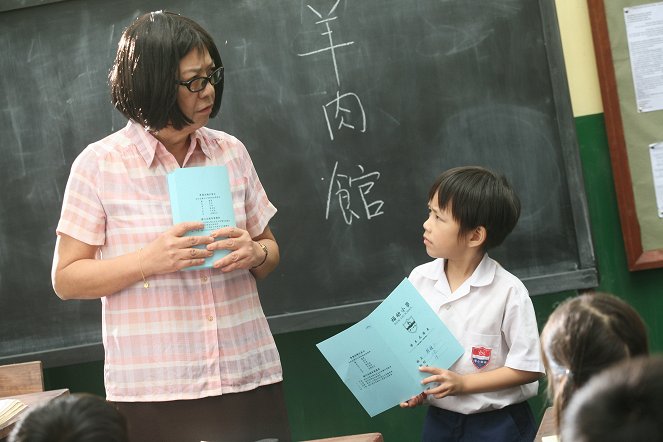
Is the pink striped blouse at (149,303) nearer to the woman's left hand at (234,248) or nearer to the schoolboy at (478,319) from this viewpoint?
the woman's left hand at (234,248)

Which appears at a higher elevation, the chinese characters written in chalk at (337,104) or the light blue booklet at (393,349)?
the chinese characters written in chalk at (337,104)

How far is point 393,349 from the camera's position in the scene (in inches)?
85.4

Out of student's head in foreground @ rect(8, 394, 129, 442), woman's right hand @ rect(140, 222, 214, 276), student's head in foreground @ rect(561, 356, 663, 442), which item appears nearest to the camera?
student's head in foreground @ rect(561, 356, 663, 442)

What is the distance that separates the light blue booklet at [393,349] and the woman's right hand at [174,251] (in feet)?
1.30

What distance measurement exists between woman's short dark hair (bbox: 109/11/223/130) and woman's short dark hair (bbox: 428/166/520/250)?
684 mm

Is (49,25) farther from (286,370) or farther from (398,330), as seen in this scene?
(398,330)

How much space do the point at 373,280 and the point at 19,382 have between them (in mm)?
1197

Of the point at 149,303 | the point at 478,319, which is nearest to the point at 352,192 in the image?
the point at 478,319

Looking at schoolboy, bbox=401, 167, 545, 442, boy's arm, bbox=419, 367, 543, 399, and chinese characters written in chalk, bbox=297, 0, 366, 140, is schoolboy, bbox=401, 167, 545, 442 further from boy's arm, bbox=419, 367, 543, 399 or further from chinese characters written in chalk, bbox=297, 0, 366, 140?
chinese characters written in chalk, bbox=297, 0, 366, 140

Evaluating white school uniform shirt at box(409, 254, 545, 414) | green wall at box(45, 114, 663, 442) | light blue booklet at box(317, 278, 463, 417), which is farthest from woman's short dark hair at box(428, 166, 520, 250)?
green wall at box(45, 114, 663, 442)

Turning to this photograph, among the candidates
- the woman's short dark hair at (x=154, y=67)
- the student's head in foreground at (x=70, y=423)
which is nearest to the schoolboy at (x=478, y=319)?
the woman's short dark hair at (x=154, y=67)

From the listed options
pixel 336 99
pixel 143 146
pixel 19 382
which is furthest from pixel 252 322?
pixel 336 99

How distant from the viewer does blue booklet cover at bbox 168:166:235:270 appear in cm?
197

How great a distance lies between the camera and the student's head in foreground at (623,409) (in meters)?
0.82
